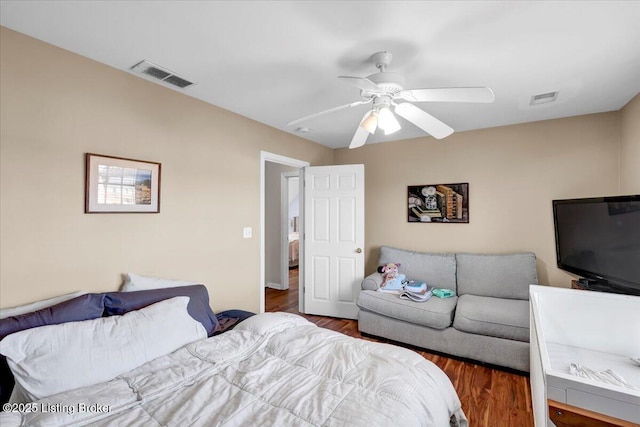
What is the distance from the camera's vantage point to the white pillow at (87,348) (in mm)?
1272

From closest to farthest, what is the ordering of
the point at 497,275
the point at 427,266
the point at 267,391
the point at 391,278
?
the point at 267,391 → the point at 497,275 → the point at 391,278 → the point at 427,266

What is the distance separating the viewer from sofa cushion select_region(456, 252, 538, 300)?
10.0 feet

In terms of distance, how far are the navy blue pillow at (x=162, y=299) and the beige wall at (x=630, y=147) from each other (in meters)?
3.68

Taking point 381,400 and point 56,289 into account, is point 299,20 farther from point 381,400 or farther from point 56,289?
point 56,289

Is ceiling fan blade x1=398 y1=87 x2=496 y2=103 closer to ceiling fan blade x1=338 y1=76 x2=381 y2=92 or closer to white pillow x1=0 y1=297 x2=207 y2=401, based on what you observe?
ceiling fan blade x1=338 y1=76 x2=381 y2=92

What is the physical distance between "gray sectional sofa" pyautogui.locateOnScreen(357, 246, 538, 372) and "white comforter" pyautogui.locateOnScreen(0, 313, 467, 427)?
1257 mm

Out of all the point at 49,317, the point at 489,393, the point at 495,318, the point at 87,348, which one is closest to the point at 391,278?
the point at 495,318

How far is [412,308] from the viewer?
2.96m

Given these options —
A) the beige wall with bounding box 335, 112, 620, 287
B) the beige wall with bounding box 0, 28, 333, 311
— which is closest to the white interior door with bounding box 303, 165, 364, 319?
the beige wall with bounding box 335, 112, 620, 287

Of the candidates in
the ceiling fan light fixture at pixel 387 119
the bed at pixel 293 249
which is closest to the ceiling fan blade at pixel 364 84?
the ceiling fan light fixture at pixel 387 119

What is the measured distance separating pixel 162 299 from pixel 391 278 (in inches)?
94.4

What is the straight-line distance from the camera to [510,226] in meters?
3.38

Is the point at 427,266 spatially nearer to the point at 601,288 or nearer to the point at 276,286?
the point at 601,288

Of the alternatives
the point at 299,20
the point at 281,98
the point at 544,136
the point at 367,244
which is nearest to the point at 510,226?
the point at 544,136
